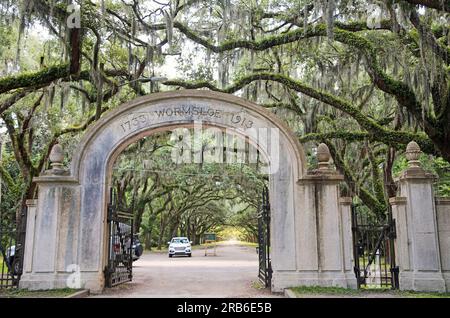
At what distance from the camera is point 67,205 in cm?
951

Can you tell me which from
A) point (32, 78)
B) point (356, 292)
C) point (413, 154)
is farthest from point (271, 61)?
point (356, 292)

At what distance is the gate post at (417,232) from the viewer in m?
8.88

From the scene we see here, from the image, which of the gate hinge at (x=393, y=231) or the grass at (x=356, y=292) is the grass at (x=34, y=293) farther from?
the gate hinge at (x=393, y=231)

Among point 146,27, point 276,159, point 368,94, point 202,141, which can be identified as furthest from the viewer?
point 202,141

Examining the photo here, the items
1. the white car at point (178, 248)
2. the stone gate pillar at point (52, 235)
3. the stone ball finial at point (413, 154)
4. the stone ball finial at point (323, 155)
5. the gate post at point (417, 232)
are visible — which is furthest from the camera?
the white car at point (178, 248)

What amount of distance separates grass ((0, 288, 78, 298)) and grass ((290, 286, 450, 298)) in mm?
4415

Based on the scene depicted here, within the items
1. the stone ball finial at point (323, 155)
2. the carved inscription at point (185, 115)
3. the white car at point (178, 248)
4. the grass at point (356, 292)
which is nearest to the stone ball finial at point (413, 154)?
the stone ball finial at point (323, 155)

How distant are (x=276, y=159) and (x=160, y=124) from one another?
8.82 ft

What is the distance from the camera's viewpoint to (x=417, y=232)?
9070mm

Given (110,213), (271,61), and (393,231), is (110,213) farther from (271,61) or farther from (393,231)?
(271,61)

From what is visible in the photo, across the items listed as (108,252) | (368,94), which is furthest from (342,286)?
(368,94)

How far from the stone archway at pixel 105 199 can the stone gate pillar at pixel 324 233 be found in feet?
0.07

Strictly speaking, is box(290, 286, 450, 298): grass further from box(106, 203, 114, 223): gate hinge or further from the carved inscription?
box(106, 203, 114, 223): gate hinge
